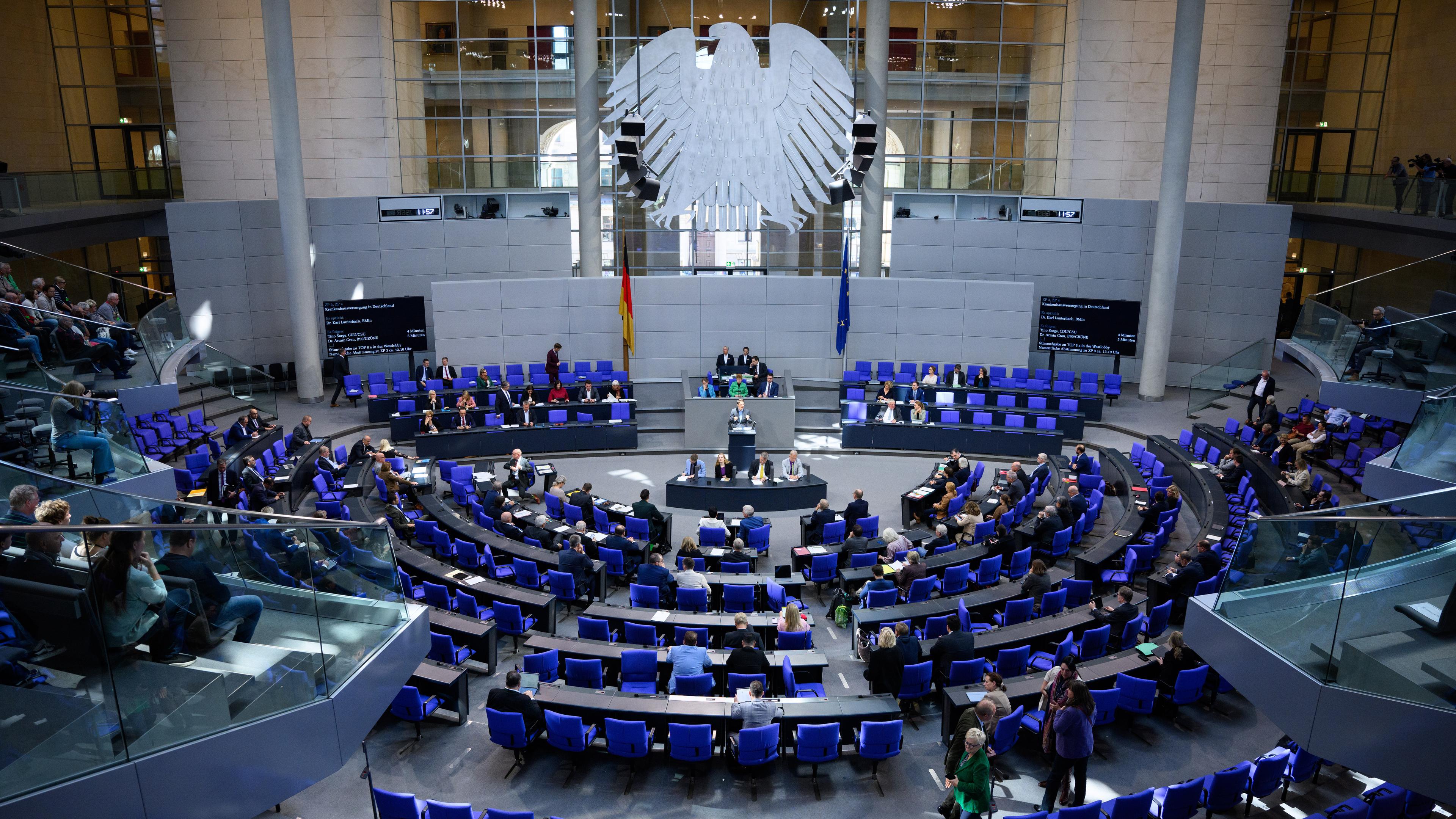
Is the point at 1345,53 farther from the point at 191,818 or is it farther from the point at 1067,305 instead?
the point at 191,818

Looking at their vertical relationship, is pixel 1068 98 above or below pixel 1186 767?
above

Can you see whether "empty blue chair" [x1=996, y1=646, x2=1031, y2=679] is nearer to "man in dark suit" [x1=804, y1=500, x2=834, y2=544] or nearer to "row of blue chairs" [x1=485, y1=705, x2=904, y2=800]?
"row of blue chairs" [x1=485, y1=705, x2=904, y2=800]

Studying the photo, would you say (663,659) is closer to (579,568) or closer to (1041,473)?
(579,568)

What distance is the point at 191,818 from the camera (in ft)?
16.4

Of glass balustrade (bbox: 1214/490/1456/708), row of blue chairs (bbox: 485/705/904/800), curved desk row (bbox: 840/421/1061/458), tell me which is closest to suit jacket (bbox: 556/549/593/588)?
row of blue chairs (bbox: 485/705/904/800)

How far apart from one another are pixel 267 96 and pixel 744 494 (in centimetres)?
1572

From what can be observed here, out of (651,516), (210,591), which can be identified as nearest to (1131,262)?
(651,516)

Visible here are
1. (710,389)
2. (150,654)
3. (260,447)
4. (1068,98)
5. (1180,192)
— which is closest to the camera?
(150,654)

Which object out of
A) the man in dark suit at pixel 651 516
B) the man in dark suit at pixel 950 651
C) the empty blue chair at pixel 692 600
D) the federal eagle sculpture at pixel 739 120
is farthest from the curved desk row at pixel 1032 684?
the federal eagle sculpture at pixel 739 120

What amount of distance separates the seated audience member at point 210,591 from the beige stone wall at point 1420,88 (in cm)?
2586

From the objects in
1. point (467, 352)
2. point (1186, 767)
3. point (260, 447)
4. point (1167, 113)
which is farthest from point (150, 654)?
point (1167, 113)

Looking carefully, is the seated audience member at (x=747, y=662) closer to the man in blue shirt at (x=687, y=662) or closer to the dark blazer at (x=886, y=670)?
the man in blue shirt at (x=687, y=662)

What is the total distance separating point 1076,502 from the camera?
1353cm

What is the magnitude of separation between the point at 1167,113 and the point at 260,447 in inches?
772
